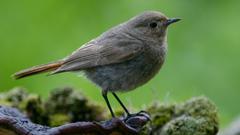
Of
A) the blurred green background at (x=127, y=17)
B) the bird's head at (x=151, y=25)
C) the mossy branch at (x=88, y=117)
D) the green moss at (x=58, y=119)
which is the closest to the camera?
the mossy branch at (x=88, y=117)

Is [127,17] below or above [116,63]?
above

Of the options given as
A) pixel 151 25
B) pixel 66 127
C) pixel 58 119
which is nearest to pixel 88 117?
pixel 58 119

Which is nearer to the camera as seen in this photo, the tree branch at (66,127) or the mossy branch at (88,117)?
the tree branch at (66,127)

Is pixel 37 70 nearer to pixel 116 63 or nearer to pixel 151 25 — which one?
pixel 116 63

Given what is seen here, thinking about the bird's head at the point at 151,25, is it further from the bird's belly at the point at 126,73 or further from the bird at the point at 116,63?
the bird's belly at the point at 126,73

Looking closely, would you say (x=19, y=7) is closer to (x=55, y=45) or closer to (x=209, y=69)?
(x=55, y=45)

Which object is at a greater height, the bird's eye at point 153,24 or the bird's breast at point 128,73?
the bird's eye at point 153,24

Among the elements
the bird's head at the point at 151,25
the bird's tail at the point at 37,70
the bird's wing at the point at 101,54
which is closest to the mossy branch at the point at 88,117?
the bird's tail at the point at 37,70

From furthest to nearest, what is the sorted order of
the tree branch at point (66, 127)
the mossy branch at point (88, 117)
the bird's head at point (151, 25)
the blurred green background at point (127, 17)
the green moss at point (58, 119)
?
the blurred green background at point (127, 17) < the bird's head at point (151, 25) < the green moss at point (58, 119) < the mossy branch at point (88, 117) < the tree branch at point (66, 127)
